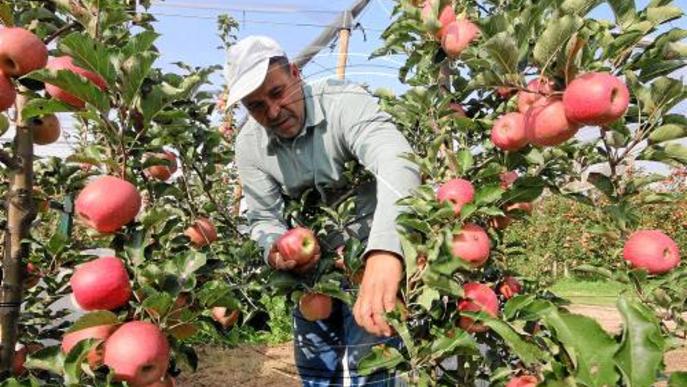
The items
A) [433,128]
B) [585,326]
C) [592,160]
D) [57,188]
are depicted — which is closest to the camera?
[585,326]

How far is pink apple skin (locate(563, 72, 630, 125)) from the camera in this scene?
1.10m

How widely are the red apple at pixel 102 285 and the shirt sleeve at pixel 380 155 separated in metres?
0.50

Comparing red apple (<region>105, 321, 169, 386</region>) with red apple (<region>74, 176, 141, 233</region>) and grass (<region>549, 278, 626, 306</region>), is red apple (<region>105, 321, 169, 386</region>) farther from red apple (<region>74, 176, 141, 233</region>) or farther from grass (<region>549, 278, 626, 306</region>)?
grass (<region>549, 278, 626, 306</region>)

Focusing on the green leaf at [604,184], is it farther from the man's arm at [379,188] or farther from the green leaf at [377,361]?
the green leaf at [377,361]

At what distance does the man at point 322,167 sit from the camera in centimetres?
135

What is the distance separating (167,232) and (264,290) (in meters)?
0.36

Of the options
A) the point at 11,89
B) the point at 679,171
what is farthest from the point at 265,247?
→ the point at 679,171

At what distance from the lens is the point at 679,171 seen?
28.6ft

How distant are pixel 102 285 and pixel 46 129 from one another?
0.55 metres

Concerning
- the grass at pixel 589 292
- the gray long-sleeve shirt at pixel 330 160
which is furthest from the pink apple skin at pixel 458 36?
the grass at pixel 589 292

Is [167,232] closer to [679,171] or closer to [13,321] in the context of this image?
[13,321]

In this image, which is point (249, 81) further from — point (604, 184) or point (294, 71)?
point (604, 184)

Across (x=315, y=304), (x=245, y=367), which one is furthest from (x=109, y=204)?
(x=245, y=367)

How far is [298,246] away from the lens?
1590 millimetres
